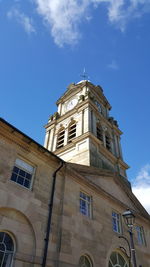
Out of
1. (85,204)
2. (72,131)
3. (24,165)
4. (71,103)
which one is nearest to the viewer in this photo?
(24,165)

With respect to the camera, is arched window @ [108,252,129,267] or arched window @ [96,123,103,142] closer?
arched window @ [108,252,129,267]

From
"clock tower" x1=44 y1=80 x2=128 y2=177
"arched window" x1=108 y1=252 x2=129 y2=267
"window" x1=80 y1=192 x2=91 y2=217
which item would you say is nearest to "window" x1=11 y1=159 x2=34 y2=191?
"window" x1=80 y1=192 x2=91 y2=217

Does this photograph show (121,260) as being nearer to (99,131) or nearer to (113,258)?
(113,258)

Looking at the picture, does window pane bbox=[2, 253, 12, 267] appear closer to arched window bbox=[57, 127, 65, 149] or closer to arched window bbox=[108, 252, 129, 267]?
arched window bbox=[108, 252, 129, 267]

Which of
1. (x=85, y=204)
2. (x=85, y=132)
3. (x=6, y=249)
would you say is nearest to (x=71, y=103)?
(x=85, y=132)

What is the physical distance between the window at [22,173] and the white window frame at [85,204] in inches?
172

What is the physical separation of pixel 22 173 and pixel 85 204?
5.39 metres

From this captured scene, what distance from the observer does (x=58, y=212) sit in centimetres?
1329

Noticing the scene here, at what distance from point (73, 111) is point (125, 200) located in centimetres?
1454

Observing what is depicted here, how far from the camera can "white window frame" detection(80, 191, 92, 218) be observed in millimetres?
15202

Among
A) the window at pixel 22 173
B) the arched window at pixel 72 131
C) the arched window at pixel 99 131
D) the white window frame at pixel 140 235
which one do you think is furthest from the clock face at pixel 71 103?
the window at pixel 22 173

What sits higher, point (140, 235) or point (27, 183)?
point (27, 183)

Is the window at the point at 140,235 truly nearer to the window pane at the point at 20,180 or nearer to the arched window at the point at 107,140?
the arched window at the point at 107,140

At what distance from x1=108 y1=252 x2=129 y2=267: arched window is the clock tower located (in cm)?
808
